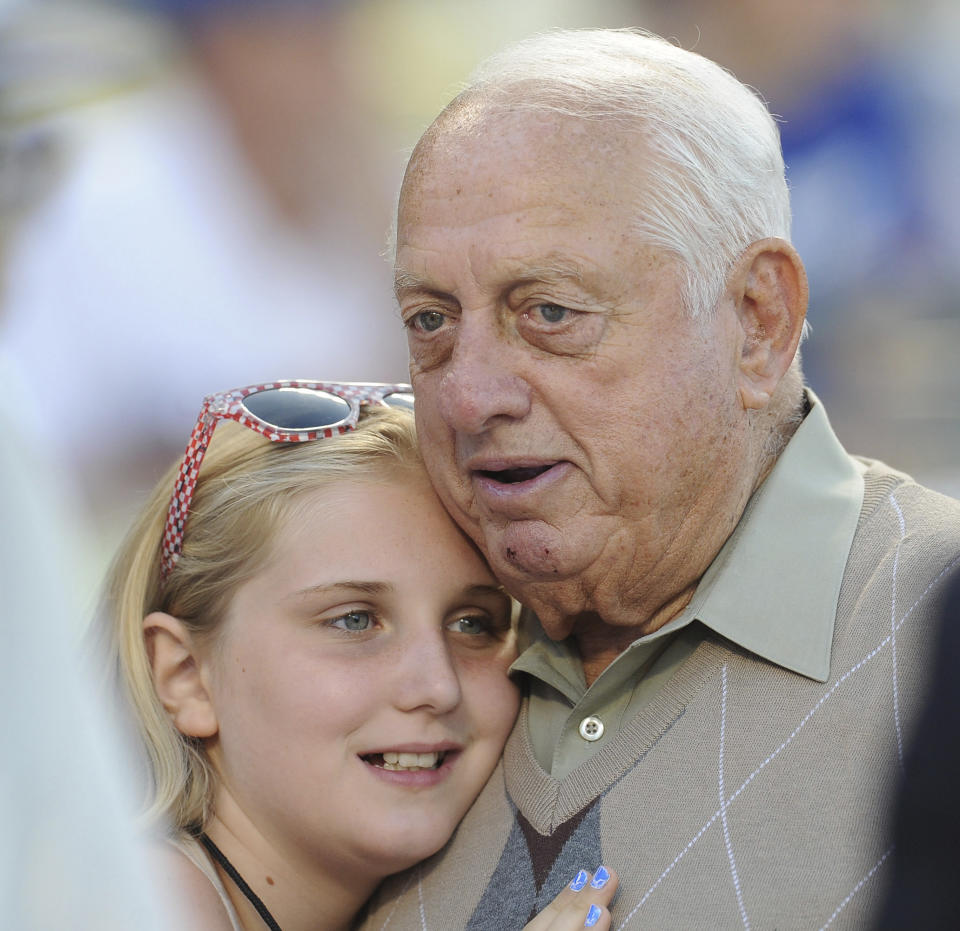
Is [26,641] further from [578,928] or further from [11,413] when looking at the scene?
[578,928]

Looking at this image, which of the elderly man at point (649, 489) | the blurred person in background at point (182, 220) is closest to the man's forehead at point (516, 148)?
the elderly man at point (649, 489)

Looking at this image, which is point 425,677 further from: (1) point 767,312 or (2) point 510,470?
(1) point 767,312

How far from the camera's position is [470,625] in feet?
6.75

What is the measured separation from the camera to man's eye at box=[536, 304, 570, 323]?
1.74 meters

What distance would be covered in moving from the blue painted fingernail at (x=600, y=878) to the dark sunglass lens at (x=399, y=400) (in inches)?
37.9

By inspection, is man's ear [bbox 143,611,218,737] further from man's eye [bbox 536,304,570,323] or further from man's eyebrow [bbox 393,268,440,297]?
man's eye [bbox 536,304,570,323]

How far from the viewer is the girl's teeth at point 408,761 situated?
6.25 feet

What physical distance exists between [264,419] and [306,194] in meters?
2.76

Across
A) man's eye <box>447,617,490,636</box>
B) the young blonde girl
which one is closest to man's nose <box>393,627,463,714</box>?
the young blonde girl

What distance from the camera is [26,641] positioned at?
687 mm

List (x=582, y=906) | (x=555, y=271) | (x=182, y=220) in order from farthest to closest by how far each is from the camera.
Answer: (x=182, y=220) < (x=555, y=271) < (x=582, y=906)

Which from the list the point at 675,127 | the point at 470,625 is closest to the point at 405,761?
the point at 470,625

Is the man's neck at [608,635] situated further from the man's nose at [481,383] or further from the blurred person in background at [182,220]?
the blurred person in background at [182,220]

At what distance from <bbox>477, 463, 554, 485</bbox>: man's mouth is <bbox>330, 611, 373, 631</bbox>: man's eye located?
1.02 feet
